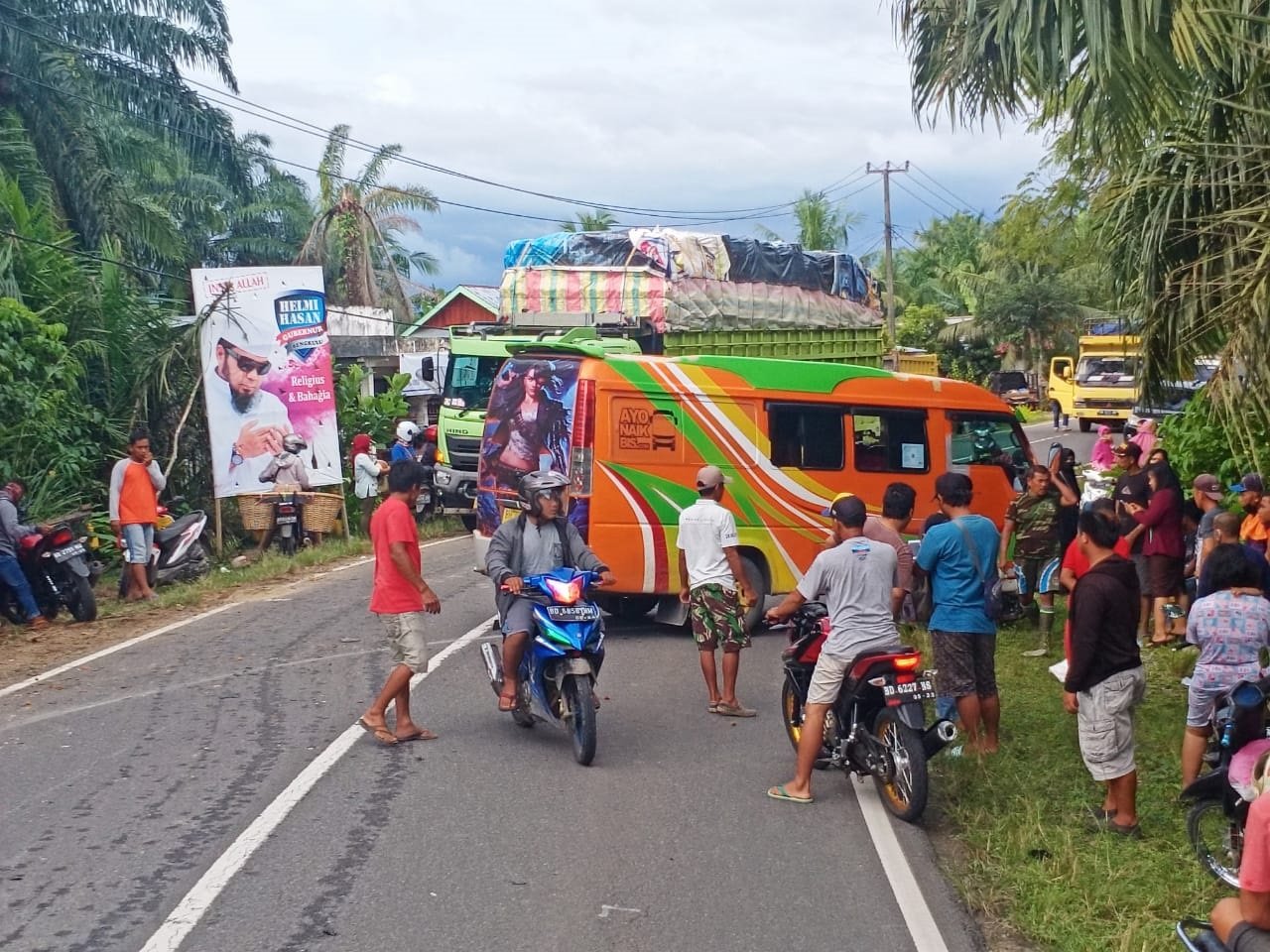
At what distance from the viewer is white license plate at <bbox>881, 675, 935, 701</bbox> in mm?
7129

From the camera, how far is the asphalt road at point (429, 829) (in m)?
5.65

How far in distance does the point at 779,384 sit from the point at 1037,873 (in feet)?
24.1

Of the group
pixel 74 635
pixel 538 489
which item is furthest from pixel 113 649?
pixel 538 489

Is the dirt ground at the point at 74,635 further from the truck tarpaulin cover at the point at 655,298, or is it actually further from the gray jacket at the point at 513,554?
the truck tarpaulin cover at the point at 655,298

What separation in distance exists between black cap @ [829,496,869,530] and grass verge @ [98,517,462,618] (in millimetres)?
9033

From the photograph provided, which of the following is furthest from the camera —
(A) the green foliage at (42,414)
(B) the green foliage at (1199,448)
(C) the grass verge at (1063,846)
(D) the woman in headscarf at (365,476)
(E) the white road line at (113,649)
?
(D) the woman in headscarf at (365,476)

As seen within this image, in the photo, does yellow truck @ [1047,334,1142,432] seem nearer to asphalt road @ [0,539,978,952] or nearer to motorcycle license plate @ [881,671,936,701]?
asphalt road @ [0,539,978,952]

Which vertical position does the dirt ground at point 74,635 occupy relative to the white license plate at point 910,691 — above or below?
below

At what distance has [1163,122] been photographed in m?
7.84

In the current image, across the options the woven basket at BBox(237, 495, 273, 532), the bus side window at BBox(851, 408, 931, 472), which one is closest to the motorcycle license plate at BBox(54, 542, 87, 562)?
the woven basket at BBox(237, 495, 273, 532)

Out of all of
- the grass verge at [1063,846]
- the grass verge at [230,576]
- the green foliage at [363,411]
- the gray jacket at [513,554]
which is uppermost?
the green foliage at [363,411]

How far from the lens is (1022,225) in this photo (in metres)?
28.8

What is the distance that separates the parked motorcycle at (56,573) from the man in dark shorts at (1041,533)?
A: 28.3 ft

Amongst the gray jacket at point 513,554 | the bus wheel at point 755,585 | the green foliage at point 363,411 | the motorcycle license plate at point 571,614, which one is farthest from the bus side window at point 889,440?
the green foliage at point 363,411
